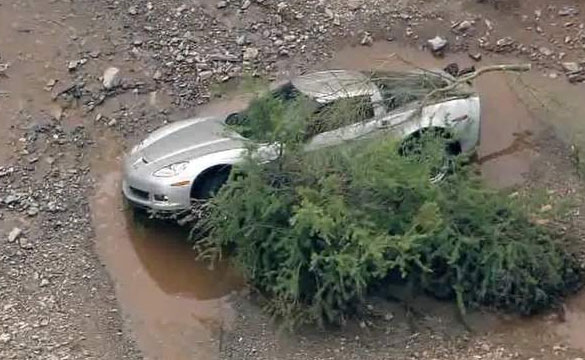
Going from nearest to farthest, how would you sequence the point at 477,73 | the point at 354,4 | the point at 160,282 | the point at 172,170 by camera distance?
the point at 172,170, the point at 160,282, the point at 477,73, the point at 354,4

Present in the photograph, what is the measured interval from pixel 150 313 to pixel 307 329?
5.14 feet

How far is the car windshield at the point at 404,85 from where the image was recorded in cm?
1182

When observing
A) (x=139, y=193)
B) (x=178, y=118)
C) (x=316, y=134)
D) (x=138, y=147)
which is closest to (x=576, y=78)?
(x=316, y=134)

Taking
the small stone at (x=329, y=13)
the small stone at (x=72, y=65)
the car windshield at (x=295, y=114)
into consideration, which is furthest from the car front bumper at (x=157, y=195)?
the small stone at (x=329, y=13)

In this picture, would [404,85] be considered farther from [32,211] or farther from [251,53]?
[32,211]

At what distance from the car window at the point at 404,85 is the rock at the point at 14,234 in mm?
3952

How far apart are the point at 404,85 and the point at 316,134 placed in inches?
47.9

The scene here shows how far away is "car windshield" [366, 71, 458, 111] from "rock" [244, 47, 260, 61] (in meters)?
2.01

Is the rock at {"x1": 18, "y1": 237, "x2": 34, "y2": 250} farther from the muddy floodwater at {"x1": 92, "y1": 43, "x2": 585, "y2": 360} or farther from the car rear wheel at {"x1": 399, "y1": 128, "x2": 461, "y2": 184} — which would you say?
the car rear wheel at {"x1": 399, "y1": 128, "x2": 461, "y2": 184}

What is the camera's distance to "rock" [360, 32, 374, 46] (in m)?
13.9

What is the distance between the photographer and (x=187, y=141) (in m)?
11.9

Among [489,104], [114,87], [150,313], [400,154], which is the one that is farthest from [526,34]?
[150,313]

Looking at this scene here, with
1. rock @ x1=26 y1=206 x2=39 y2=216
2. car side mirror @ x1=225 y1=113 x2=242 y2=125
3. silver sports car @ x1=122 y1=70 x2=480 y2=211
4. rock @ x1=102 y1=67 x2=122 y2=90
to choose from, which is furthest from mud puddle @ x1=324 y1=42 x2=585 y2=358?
rock @ x1=26 y1=206 x2=39 y2=216

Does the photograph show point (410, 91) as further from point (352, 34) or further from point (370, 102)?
point (352, 34)
